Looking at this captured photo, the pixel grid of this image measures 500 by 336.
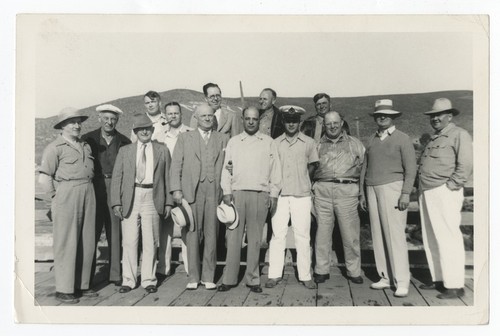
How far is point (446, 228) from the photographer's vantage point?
19.4ft

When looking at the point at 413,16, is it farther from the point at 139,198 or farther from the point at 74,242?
the point at 74,242

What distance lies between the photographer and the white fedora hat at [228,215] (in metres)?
5.84

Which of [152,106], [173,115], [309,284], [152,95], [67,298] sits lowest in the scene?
[67,298]

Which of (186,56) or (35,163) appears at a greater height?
(186,56)

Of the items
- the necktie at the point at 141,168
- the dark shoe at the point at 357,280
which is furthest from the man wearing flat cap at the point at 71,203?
the dark shoe at the point at 357,280

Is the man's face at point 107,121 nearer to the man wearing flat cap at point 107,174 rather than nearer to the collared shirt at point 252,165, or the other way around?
the man wearing flat cap at point 107,174

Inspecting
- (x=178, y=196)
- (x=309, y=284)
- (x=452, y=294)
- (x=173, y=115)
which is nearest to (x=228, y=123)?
(x=173, y=115)

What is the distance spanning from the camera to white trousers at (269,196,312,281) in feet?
19.8

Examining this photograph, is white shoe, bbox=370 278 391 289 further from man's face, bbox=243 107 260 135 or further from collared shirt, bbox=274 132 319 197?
man's face, bbox=243 107 260 135

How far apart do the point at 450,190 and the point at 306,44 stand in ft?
7.29

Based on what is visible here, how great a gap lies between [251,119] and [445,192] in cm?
217

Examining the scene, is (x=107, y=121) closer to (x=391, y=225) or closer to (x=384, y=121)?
(x=384, y=121)
